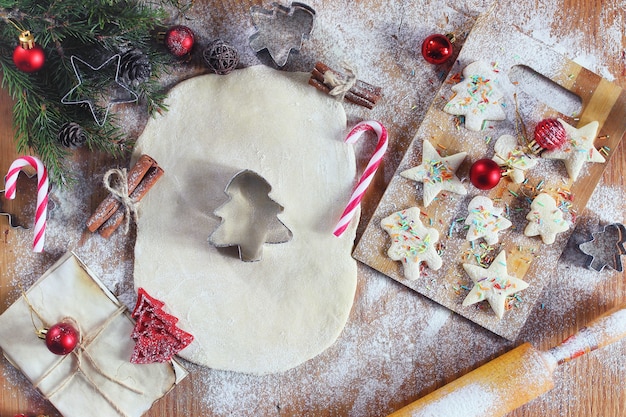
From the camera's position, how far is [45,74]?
1487 millimetres

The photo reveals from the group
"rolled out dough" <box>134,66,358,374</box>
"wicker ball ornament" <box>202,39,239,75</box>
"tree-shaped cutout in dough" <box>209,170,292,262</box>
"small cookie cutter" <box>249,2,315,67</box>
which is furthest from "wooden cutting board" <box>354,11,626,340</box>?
"wicker ball ornament" <box>202,39,239,75</box>

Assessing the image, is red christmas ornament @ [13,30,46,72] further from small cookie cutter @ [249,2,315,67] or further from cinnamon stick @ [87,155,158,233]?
small cookie cutter @ [249,2,315,67]

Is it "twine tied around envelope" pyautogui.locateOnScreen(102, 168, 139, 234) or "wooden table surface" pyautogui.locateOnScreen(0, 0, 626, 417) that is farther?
"wooden table surface" pyautogui.locateOnScreen(0, 0, 626, 417)

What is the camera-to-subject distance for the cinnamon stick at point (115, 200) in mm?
1533

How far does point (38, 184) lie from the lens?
1.54 m

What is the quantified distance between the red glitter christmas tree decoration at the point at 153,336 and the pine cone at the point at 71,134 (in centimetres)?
44

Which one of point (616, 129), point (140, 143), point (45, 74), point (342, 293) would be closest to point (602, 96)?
point (616, 129)

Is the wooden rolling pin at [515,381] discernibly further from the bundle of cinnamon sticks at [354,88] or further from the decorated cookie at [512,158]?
the bundle of cinnamon sticks at [354,88]

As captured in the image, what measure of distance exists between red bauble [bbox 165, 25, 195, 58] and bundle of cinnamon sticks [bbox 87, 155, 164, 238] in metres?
0.30

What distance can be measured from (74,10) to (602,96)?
4.54 feet

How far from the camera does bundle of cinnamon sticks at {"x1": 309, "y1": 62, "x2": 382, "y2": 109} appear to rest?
60.8 inches

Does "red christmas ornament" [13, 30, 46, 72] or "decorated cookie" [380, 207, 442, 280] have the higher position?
"red christmas ornament" [13, 30, 46, 72]

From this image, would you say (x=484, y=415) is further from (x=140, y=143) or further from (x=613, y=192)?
(x=140, y=143)

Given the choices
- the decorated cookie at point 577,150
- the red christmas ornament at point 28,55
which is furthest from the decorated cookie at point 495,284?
the red christmas ornament at point 28,55
